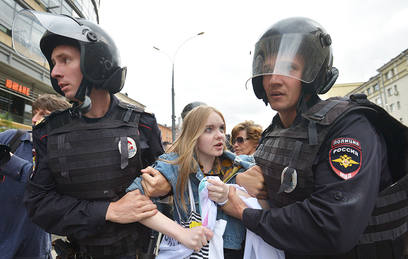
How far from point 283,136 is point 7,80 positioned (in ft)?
51.1

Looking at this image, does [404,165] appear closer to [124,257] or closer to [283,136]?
[283,136]

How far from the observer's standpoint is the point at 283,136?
4.68ft

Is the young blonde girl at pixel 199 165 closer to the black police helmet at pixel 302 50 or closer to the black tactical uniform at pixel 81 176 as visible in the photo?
the black tactical uniform at pixel 81 176

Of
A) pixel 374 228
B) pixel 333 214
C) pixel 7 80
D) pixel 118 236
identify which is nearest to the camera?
pixel 333 214

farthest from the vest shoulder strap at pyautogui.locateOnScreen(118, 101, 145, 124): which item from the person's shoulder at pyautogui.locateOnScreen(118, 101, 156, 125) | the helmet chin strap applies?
the helmet chin strap

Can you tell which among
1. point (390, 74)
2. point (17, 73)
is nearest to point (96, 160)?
point (17, 73)

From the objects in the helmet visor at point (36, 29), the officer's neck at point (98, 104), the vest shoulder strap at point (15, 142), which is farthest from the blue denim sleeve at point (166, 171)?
the vest shoulder strap at point (15, 142)

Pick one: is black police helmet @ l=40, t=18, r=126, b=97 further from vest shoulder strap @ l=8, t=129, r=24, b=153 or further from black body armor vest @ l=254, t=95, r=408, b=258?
black body armor vest @ l=254, t=95, r=408, b=258

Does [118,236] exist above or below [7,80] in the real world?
below

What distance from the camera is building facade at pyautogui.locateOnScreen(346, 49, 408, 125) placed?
99.8 feet

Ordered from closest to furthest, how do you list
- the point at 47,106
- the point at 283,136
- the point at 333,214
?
the point at 333,214
the point at 283,136
the point at 47,106

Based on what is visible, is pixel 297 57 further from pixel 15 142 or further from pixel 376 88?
pixel 376 88

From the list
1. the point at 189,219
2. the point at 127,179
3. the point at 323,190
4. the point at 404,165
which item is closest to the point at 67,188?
the point at 127,179

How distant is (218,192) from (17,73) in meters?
15.7
